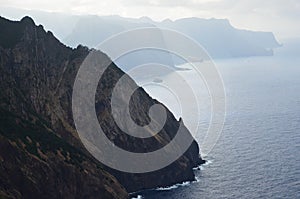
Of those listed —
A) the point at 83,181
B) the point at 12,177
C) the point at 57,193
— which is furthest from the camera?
the point at 83,181

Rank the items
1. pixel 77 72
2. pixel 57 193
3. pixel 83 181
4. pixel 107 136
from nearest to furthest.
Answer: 1. pixel 57 193
2. pixel 83 181
3. pixel 107 136
4. pixel 77 72

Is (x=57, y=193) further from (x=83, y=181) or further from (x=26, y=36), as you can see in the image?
(x=26, y=36)

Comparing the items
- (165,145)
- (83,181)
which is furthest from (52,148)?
(165,145)

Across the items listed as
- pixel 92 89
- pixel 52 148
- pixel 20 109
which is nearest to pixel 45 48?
pixel 92 89

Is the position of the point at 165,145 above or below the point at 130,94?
below

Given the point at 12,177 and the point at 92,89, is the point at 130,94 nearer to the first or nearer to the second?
the point at 92,89

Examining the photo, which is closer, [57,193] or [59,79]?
[57,193]

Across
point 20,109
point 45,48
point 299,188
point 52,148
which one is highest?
point 45,48
